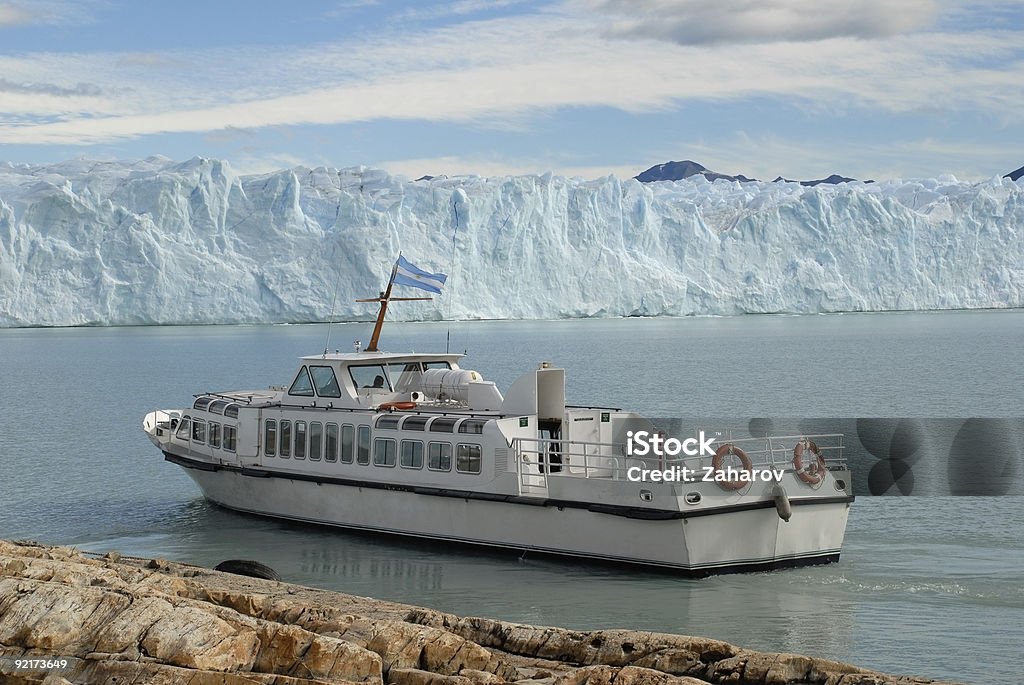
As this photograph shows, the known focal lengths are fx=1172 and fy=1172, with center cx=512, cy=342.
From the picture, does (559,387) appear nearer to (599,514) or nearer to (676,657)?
(599,514)

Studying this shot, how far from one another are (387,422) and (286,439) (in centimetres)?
247

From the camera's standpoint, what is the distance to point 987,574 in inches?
656

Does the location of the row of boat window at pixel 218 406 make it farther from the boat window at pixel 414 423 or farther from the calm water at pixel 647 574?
the boat window at pixel 414 423

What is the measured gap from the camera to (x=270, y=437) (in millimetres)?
21188

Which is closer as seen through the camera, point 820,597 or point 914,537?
point 820,597

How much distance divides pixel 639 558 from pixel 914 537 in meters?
5.68

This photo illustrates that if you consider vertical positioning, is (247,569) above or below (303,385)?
below

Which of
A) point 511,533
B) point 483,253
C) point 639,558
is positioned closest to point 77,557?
point 511,533

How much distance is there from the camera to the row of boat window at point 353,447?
723 inches

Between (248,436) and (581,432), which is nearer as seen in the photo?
(581,432)

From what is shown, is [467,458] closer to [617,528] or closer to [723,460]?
[617,528]

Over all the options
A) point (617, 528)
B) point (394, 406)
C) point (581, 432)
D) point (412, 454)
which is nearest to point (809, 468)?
point (617, 528)

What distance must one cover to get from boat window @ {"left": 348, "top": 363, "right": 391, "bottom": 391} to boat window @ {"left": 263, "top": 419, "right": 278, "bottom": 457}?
5.53 feet

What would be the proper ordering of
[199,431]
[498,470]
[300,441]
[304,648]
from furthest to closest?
[199,431] → [300,441] → [498,470] → [304,648]
